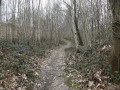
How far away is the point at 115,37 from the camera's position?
3447mm

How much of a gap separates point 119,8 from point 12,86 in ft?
16.0

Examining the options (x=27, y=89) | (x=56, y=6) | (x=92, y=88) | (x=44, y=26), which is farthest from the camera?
(x=44, y=26)

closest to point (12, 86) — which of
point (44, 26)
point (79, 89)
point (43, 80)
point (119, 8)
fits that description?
point (43, 80)

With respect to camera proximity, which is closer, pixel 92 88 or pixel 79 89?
pixel 92 88

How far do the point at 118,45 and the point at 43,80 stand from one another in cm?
390

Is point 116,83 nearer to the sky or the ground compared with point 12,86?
nearer to the sky

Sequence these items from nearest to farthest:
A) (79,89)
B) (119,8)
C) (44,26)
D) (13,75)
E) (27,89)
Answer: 1. (119,8)
2. (79,89)
3. (27,89)
4. (13,75)
5. (44,26)

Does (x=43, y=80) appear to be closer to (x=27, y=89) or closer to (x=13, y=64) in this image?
(x=27, y=89)

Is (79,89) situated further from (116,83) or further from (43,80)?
(43,80)

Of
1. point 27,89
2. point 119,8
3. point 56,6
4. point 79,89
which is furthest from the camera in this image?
point 56,6

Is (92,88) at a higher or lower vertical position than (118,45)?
lower

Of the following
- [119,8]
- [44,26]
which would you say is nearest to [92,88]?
[119,8]

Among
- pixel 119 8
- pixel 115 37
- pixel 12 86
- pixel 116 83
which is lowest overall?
pixel 12 86

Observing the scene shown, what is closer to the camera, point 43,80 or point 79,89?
point 79,89
